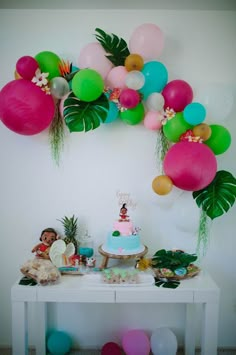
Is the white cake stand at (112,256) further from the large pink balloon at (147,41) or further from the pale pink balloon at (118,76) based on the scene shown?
the large pink balloon at (147,41)

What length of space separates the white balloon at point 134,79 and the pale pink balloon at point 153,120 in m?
0.21

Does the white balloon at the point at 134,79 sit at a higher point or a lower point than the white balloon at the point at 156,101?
higher

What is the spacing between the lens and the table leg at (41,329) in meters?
2.03

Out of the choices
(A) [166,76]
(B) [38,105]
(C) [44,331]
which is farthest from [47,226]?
(A) [166,76]

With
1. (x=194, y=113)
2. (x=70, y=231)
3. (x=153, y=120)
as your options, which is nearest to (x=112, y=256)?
(x=70, y=231)

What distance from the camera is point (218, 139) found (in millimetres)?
1836

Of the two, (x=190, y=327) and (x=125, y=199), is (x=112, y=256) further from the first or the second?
(x=190, y=327)

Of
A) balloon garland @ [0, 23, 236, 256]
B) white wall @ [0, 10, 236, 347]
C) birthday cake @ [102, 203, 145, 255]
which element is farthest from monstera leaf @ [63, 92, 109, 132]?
birthday cake @ [102, 203, 145, 255]

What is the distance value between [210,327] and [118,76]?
167cm

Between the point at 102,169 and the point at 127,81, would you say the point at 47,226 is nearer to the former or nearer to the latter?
the point at 102,169

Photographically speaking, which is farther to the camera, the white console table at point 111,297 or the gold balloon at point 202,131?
the gold balloon at point 202,131

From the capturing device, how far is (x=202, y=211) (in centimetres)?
201

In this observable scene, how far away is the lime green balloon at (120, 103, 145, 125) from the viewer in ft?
6.15

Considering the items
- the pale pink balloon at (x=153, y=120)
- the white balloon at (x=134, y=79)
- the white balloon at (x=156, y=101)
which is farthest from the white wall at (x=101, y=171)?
the white balloon at (x=134, y=79)
